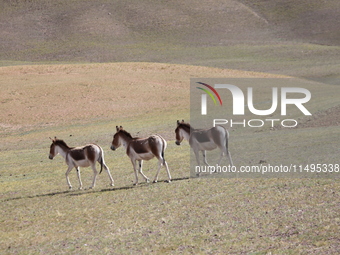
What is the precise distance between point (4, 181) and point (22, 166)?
13.0 ft

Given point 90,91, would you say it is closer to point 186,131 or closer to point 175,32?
point 186,131

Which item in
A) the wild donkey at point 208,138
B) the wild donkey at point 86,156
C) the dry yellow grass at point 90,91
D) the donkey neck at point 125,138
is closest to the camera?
the wild donkey at point 86,156

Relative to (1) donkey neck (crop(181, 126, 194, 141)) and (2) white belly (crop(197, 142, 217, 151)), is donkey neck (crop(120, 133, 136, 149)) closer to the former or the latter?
(1) donkey neck (crop(181, 126, 194, 141))

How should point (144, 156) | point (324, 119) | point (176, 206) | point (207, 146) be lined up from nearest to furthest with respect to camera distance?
point (176, 206)
point (144, 156)
point (207, 146)
point (324, 119)

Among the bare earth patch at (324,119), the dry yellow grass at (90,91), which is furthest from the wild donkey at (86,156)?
the dry yellow grass at (90,91)

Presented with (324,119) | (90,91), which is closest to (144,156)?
(324,119)

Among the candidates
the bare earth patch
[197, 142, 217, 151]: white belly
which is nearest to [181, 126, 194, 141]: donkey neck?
[197, 142, 217, 151]: white belly

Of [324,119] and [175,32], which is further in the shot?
[175,32]

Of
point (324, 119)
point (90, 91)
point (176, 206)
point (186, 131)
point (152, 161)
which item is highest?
point (90, 91)

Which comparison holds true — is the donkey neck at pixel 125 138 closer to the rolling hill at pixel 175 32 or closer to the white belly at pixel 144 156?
the white belly at pixel 144 156

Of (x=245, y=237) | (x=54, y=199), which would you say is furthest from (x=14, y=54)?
(x=245, y=237)

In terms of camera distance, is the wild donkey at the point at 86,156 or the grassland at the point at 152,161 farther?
the wild donkey at the point at 86,156

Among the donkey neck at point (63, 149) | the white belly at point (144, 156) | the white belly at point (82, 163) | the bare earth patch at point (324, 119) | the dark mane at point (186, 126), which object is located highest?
the bare earth patch at point (324, 119)

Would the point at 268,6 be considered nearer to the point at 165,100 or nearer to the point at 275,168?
the point at 165,100
